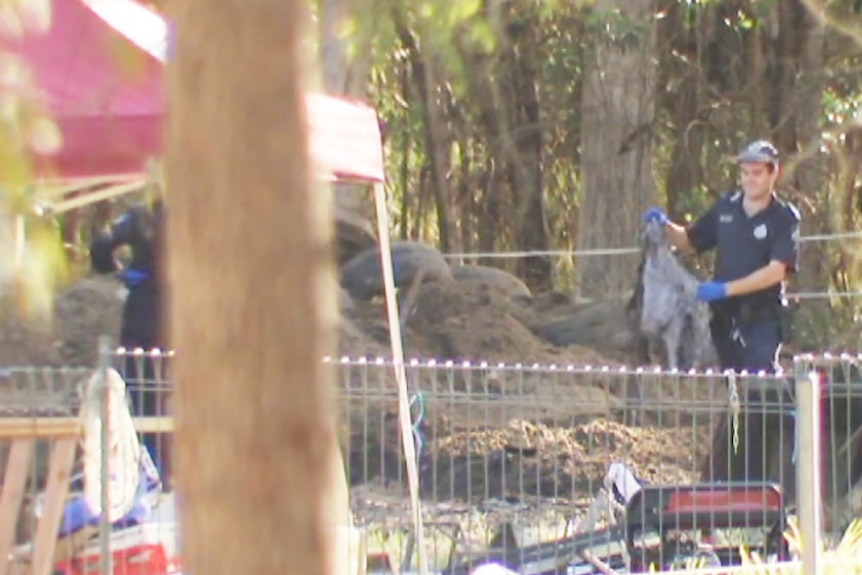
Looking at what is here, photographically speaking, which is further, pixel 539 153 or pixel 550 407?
pixel 539 153

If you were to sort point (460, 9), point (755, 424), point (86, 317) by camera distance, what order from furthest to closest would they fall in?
point (86, 317) → point (755, 424) → point (460, 9)

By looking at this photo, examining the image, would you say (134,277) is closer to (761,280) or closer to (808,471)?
(761,280)

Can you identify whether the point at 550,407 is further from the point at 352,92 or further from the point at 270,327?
the point at 352,92

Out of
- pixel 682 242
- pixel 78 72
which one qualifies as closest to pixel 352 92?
pixel 682 242

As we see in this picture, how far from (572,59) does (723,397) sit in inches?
A: 491

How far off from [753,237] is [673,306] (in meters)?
1.03

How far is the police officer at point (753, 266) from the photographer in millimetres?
9211

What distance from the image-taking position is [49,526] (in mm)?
6664

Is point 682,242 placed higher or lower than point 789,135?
lower

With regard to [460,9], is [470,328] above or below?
below

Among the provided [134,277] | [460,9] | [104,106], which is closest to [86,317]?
[134,277]

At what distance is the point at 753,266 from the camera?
933cm

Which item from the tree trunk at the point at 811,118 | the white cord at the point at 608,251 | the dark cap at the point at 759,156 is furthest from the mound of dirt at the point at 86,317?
the tree trunk at the point at 811,118

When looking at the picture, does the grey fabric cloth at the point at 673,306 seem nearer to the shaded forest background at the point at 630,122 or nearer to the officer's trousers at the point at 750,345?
the officer's trousers at the point at 750,345
